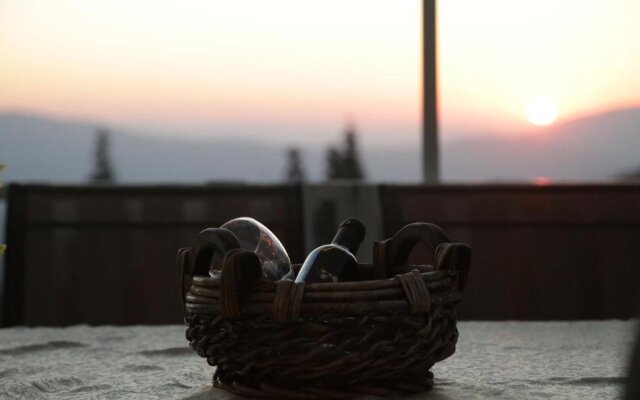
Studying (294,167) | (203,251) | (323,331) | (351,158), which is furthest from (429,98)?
(323,331)

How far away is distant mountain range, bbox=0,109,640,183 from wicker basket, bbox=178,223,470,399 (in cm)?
210

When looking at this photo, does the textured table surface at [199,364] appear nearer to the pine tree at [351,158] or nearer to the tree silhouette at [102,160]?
the tree silhouette at [102,160]

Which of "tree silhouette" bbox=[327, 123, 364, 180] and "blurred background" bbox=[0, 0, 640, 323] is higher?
"blurred background" bbox=[0, 0, 640, 323]

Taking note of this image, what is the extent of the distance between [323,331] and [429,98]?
2.35 meters

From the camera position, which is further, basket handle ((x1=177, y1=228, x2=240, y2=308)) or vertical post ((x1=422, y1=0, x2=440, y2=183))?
vertical post ((x1=422, y1=0, x2=440, y2=183))

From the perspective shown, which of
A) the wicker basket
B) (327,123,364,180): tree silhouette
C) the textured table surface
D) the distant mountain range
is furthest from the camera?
(327,123,364,180): tree silhouette

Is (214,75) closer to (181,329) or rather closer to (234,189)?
(234,189)

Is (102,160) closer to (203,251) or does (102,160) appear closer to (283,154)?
(283,154)

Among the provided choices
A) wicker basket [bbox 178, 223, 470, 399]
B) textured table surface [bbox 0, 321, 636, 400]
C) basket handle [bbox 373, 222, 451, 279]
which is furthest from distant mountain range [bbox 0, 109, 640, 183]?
wicker basket [bbox 178, 223, 470, 399]

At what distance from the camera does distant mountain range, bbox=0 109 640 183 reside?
3035 mm

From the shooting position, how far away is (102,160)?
3.11 m

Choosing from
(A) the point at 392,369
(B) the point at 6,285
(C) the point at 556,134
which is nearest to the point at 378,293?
(A) the point at 392,369

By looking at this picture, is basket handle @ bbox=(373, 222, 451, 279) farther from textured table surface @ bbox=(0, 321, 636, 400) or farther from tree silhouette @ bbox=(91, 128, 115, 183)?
tree silhouette @ bbox=(91, 128, 115, 183)

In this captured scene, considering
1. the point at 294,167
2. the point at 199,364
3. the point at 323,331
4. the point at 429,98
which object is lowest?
the point at 199,364
